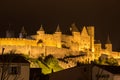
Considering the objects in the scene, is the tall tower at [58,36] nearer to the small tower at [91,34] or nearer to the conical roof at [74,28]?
the conical roof at [74,28]

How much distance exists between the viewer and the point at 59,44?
106438 mm

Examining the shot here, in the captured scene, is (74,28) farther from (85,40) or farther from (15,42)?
(15,42)

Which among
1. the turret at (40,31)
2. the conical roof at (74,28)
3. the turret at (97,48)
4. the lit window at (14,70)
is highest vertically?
the conical roof at (74,28)

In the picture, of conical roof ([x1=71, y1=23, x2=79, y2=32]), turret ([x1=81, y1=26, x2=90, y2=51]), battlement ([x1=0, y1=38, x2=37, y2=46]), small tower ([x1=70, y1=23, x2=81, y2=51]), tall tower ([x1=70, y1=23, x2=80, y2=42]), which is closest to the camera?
battlement ([x1=0, y1=38, x2=37, y2=46])

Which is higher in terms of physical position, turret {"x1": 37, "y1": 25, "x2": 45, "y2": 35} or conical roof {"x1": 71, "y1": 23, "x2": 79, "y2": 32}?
conical roof {"x1": 71, "y1": 23, "x2": 79, "y2": 32}

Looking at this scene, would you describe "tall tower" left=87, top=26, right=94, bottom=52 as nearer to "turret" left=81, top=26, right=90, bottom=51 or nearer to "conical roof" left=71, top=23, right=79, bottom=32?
"turret" left=81, top=26, right=90, bottom=51

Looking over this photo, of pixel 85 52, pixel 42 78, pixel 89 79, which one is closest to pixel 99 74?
pixel 89 79

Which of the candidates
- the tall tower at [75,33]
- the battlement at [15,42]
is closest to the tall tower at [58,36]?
the tall tower at [75,33]

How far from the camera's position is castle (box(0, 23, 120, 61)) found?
95.1 metres

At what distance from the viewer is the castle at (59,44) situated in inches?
3745

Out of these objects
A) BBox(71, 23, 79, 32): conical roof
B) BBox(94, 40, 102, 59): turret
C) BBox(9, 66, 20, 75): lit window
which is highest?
BBox(71, 23, 79, 32): conical roof

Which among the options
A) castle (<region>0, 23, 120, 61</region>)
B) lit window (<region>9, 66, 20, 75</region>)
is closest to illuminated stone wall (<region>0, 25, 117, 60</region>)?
castle (<region>0, 23, 120, 61</region>)

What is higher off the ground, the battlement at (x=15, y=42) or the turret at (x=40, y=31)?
the turret at (x=40, y=31)

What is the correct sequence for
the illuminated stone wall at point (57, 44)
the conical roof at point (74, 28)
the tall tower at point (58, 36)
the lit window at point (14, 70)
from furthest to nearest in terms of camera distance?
the conical roof at point (74, 28) < the tall tower at point (58, 36) < the illuminated stone wall at point (57, 44) < the lit window at point (14, 70)
